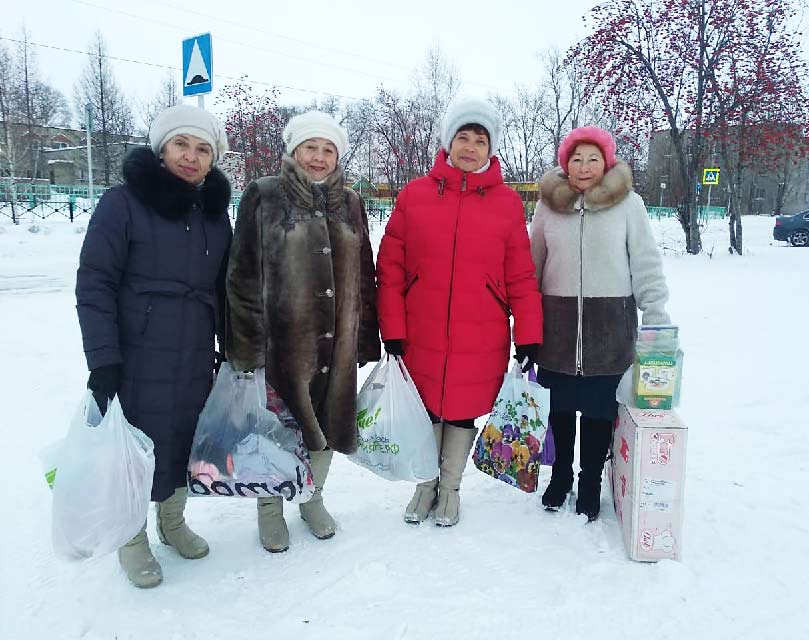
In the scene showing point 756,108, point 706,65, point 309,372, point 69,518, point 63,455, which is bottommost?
Result: point 69,518

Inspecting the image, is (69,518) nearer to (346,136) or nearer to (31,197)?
(346,136)

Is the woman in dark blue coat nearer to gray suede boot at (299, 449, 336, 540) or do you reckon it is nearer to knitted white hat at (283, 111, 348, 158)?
knitted white hat at (283, 111, 348, 158)

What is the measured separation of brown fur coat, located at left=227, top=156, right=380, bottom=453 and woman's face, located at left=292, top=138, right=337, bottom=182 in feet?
0.12

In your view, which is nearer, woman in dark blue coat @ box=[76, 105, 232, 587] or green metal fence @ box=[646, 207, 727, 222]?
woman in dark blue coat @ box=[76, 105, 232, 587]

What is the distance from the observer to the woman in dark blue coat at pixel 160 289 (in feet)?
6.75

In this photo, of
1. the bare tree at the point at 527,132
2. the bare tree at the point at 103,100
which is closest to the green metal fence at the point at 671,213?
the bare tree at the point at 527,132

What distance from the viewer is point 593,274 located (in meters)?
2.60

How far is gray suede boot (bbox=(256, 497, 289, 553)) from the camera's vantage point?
99.1 inches

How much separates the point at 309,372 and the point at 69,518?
3.15 feet

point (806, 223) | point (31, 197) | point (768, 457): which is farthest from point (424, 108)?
point (768, 457)

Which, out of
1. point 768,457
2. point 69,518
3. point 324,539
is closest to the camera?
point 69,518

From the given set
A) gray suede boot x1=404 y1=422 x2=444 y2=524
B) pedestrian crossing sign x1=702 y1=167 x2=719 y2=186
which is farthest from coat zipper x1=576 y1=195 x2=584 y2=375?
pedestrian crossing sign x1=702 y1=167 x2=719 y2=186

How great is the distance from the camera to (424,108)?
68.9 ft

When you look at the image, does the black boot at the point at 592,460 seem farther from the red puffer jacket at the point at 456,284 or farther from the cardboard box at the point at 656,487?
the red puffer jacket at the point at 456,284
